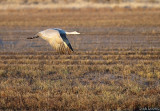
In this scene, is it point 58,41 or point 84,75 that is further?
point 84,75

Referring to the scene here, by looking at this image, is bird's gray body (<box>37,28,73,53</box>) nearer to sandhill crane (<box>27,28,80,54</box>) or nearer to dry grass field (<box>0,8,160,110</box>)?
sandhill crane (<box>27,28,80,54</box>)

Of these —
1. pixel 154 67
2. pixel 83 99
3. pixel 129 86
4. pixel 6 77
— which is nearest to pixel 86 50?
pixel 154 67

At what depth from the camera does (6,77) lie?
10125mm

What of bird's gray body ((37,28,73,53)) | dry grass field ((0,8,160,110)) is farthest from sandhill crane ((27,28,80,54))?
dry grass field ((0,8,160,110))

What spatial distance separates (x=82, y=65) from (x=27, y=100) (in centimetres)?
424

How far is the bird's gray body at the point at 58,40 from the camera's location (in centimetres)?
788

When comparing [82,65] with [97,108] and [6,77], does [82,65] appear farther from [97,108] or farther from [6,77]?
[97,108]

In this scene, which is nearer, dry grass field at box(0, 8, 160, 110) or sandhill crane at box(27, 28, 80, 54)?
dry grass field at box(0, 8, 160, 110)

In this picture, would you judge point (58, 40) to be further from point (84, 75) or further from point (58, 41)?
point (84, 75)

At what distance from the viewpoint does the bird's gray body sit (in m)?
7.88

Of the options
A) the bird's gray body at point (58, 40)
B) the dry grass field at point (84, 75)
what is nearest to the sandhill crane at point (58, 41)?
the bird's gray body at point (58, 40)

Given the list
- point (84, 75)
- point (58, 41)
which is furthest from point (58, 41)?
point (84, 75)

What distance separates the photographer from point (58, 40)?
8133mm

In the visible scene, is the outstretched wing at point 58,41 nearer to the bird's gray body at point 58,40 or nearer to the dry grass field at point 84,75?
the bird's gray body at point 58,40
